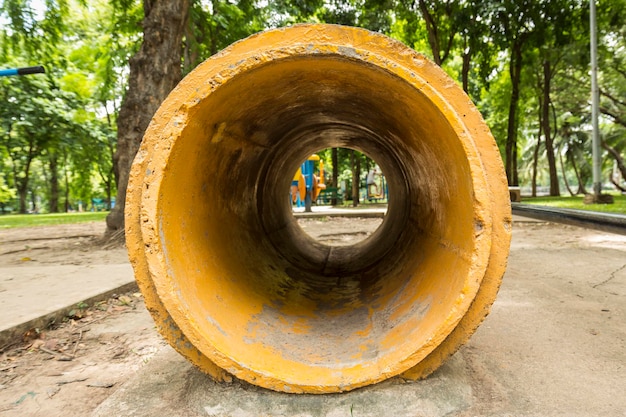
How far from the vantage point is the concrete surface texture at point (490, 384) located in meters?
1.81

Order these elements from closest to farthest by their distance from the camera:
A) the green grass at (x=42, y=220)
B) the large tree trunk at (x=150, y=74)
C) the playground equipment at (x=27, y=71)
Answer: the playground equipment at (x=27, y=71), the large tree trunk at (x=150, y=74), the green grass at (x=42, y=220)

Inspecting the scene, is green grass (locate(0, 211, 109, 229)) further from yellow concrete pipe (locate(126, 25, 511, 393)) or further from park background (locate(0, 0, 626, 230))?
yellow concrete pipe (locate(126, 25, 511, 393))

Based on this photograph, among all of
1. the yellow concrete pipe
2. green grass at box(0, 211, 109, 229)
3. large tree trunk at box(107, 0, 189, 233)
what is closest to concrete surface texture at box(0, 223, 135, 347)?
large tree trunk at box(107, 0, 189, 233)

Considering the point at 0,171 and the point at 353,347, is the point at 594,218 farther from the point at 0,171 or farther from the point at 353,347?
the point at 0,171

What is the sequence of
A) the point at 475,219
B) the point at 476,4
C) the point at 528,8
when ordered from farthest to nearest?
the point at 528,8 → the point at 476,4 → the point at 475,219

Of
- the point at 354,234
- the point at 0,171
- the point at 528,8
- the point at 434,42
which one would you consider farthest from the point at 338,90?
the point at 0,171

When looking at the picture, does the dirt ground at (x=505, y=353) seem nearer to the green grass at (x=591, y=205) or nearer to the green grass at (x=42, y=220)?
the green grass at (x=591, y=205)

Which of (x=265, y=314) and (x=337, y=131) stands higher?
(x=337, y=131)

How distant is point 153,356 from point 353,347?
3.88 feet

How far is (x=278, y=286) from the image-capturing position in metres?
3.18

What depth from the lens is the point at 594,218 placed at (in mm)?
2607

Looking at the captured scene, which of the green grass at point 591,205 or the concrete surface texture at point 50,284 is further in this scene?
the green grass at point 591,205

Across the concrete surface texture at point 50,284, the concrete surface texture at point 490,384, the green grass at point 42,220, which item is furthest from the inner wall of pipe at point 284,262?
the green grass at point 42,220

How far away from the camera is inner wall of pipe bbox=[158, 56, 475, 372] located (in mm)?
1901
